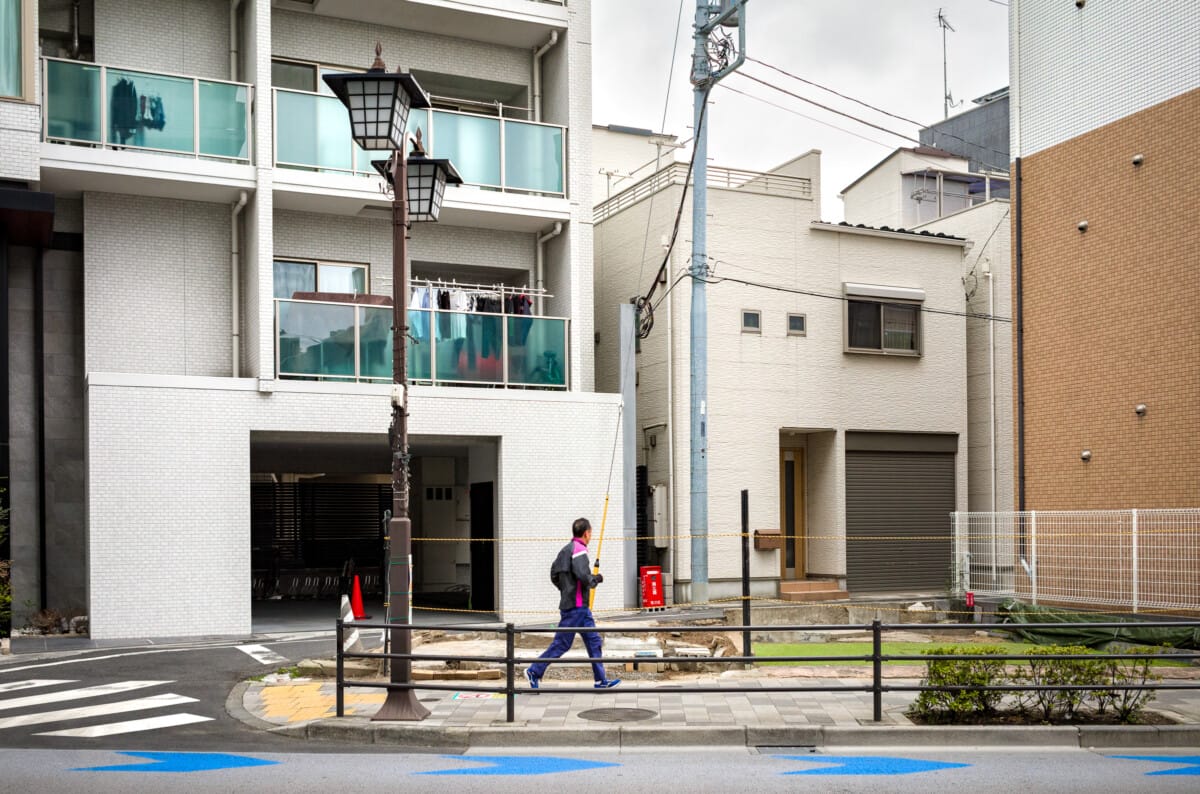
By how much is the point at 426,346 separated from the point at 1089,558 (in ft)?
36.0

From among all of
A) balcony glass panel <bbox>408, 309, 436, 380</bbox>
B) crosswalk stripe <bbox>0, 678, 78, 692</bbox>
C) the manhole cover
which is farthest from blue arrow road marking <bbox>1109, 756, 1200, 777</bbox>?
balcony glass panel <bbox>408, 309, 436, 380</bbox>

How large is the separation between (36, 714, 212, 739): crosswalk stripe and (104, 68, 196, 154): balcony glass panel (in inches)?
404

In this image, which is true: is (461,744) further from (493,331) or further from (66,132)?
(66,132)

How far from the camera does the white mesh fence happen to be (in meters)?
16.7

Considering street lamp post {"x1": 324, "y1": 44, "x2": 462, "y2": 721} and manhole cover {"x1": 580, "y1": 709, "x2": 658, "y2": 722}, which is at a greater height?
street lamp post {"x1": 324, "y1": 44, "x2": 462, "y2": 721}

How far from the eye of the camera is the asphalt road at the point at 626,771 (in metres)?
8.30

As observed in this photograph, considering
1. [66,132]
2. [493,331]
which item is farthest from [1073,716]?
[66,132]

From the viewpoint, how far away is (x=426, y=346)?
65.2 ft

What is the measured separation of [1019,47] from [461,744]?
54.7 ft

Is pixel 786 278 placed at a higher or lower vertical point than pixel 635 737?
higher

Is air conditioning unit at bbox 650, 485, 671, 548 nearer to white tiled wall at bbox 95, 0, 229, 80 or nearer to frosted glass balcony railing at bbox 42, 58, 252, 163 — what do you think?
frosted glass balcony railing at bbox 42, 58, 252, 163

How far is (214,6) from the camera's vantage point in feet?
66.0

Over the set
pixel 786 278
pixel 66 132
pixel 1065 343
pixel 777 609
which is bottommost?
pixel 777 609

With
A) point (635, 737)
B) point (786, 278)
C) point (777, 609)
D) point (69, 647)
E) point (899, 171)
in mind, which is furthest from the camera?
point (899, 171)
